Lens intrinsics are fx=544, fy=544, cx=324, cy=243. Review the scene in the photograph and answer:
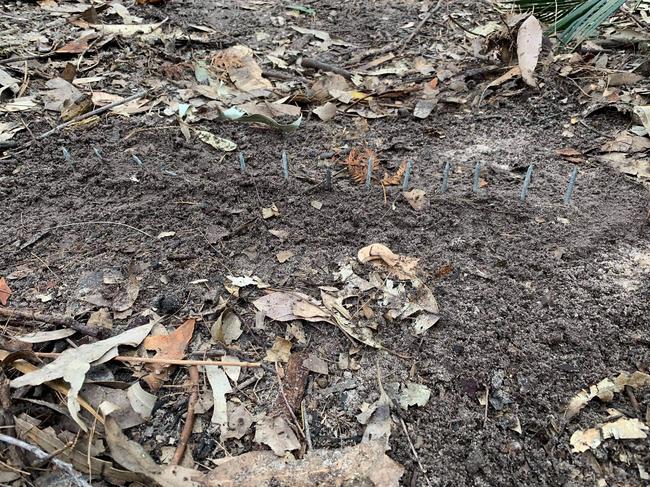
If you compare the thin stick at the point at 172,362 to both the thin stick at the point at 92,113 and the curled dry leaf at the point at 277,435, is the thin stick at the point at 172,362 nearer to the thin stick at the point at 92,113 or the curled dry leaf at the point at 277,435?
the curled dry leaf at the point at 277,435

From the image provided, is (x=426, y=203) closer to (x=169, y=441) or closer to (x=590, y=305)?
(x=590, y=305)

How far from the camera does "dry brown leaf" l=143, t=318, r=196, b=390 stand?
1897mm

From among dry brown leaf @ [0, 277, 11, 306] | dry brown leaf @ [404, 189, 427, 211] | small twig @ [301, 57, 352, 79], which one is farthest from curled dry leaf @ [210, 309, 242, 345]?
small twig @ [301, 57, 352, 79]

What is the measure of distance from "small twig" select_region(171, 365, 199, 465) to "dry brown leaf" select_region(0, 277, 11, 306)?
856 mm

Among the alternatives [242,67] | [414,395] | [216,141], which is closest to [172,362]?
A: [414,395]

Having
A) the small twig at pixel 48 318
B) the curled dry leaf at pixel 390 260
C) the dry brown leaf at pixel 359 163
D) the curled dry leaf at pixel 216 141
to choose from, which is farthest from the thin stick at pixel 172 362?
the curled dry leaf at pixel 216 141

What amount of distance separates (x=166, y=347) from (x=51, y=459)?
0.53 metres

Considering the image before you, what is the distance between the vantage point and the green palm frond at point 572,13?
315 cm

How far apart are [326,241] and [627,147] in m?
1.82

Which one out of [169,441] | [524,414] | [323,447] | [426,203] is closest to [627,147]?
[426,203]

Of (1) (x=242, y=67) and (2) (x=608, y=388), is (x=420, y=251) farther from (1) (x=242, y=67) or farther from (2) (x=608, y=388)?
(1) (x=242, y=67)

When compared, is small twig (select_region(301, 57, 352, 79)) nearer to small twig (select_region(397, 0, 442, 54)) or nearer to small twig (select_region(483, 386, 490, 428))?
small twig (select_region(397, 0, 442, 54))

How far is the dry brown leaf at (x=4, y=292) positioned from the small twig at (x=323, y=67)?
2.72 metres

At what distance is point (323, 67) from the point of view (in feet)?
13.7
